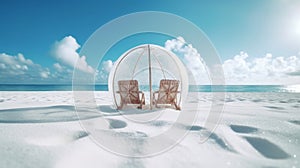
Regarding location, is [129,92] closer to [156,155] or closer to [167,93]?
[167,93]

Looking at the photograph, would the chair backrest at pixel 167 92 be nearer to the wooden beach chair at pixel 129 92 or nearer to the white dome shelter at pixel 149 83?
the white dome shelter at pixel 149 83

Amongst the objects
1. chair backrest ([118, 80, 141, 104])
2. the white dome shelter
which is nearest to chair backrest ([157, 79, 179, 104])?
the white dome shelter

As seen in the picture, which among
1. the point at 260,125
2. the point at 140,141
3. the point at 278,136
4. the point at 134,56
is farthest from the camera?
Result: the point at 134,56

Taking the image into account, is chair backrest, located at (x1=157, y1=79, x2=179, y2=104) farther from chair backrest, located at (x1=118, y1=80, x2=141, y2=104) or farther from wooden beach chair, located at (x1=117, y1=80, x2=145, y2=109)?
chair backrest, located at (x1=118, y1=80, x2=141, y2=104)

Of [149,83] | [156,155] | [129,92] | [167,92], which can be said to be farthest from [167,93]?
[156,155]

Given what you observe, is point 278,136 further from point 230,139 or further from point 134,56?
point 134,56

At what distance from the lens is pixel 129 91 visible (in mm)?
5449

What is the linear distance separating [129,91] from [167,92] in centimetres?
130

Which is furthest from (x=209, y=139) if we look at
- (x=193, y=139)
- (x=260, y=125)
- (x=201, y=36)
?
(x=201, y=36)

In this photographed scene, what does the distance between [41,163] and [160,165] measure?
3.83 feet

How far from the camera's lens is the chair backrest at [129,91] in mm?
5469

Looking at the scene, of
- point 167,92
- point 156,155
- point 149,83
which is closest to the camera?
point 156,155

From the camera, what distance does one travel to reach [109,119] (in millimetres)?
3465

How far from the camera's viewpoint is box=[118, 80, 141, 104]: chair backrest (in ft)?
17.9
